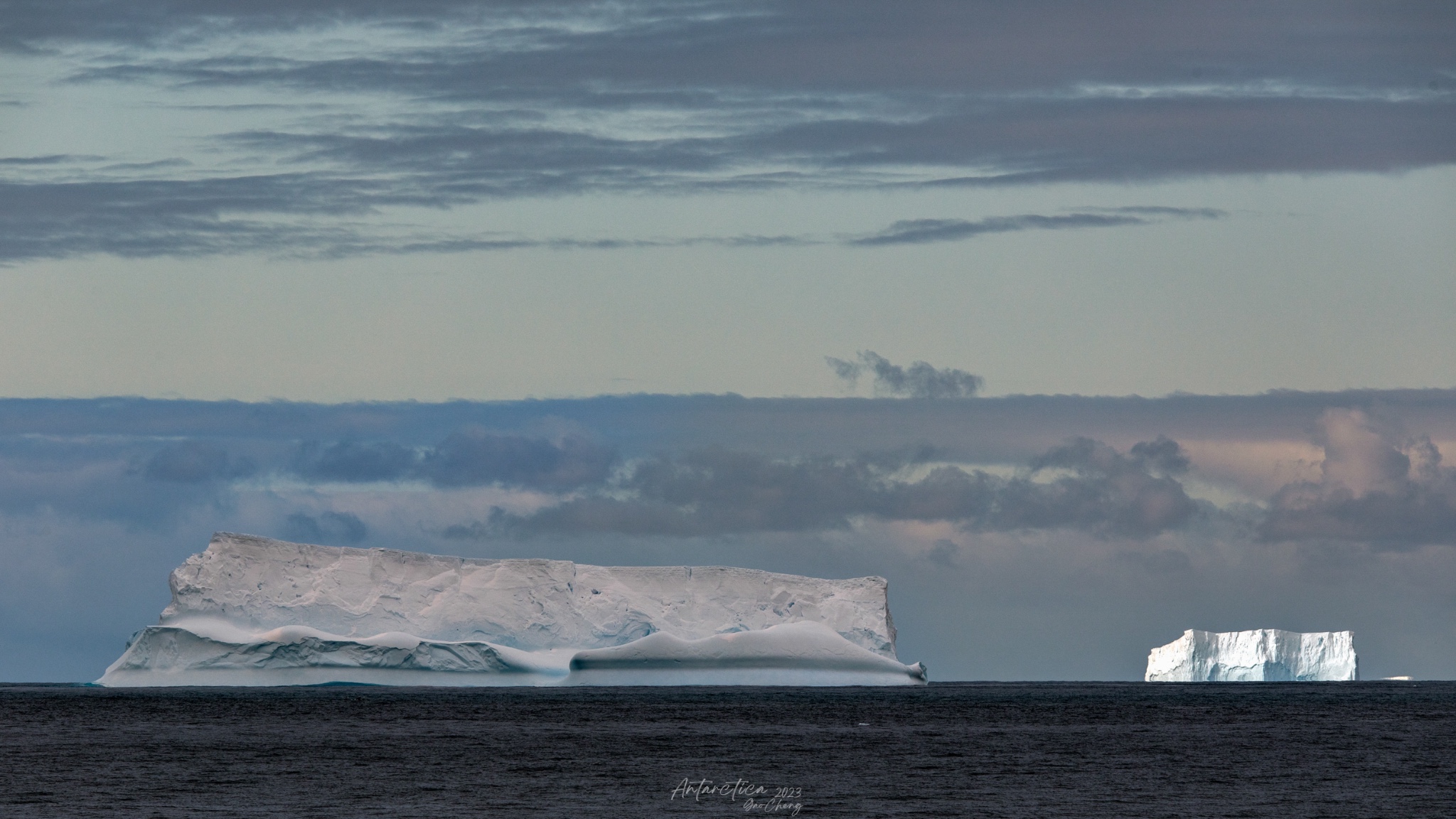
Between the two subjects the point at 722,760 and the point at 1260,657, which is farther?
the point at 1260,657

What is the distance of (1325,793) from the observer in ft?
86.0

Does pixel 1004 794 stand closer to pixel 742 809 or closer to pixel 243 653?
pixel 742 809

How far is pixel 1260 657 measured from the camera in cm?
8325

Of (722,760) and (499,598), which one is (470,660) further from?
(722,760)

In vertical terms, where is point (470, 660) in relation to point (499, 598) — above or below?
below

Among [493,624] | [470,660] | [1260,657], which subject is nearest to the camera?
[470,660]

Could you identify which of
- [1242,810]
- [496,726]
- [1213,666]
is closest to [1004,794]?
[1242,810]
